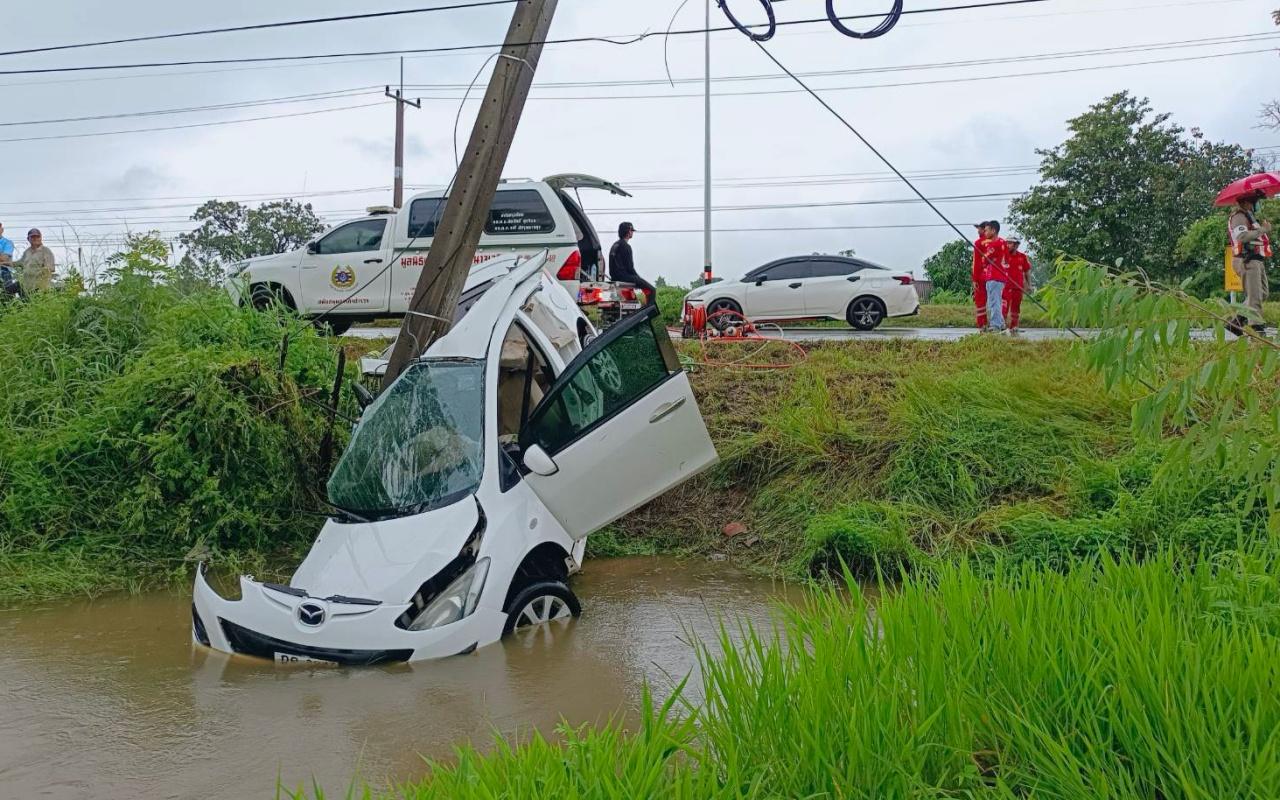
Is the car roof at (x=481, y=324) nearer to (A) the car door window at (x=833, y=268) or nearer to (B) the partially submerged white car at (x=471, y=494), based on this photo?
(B) the partially submerged white car at (x=471, y=494)

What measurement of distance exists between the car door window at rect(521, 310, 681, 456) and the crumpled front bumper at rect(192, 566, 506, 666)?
1.35 metres

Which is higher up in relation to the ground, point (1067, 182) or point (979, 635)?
point (1067, 182)

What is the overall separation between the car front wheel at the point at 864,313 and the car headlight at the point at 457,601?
499 inches

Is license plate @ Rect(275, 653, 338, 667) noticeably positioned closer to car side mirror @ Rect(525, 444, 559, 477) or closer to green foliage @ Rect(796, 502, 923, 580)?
car side mirror @ Rect(525, 444, 559, 477)

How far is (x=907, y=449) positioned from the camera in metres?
8.51

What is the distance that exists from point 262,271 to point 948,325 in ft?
40.2

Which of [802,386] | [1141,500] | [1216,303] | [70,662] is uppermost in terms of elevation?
[1216,303]

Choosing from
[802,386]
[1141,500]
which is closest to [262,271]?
[802,386]

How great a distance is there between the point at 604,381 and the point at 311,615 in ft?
7.26

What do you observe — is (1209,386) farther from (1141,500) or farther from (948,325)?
(948,325)

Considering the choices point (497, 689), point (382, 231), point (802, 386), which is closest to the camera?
point (497, 689)

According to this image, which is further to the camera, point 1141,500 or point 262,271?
point 262,271

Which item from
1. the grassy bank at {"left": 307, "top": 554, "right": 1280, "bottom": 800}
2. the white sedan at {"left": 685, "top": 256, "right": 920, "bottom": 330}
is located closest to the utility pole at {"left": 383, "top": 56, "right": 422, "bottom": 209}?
the white sedan at {"left": 685, "top": 256, "right": 920, "bottom": 330}

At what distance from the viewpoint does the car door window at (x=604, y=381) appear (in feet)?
20.6
